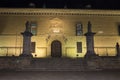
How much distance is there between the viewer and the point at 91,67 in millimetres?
21297

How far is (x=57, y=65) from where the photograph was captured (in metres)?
21.6

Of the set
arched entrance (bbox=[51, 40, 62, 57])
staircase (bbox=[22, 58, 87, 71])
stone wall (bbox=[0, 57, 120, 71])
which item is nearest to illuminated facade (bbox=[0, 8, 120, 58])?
arched entrance (bbox=[51, 40, 62, 57])

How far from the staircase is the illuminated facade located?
833cm

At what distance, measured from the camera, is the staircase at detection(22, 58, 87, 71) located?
20.4 metres

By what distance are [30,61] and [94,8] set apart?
15974mm

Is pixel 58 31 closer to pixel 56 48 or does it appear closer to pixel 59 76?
pixel 56 48

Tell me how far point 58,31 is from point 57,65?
11.0 metres

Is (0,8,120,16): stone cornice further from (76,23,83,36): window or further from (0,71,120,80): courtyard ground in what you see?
(0,71,120,80): courtyard ground

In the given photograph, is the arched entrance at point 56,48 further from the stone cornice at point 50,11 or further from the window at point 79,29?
the stone cornice at point 50,11

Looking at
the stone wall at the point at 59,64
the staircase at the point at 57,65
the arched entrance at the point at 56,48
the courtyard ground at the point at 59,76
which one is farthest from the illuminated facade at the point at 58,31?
the courtyard ground at the point at 59,76

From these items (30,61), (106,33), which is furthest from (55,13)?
(30,61)

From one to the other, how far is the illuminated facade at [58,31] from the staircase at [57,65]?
328 inches

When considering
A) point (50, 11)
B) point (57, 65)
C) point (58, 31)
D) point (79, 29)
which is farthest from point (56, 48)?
point (57, 65)

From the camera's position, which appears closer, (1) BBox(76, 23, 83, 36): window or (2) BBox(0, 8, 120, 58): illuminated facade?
(2) BBox(0, 8, 120, 58): illuminated facade
